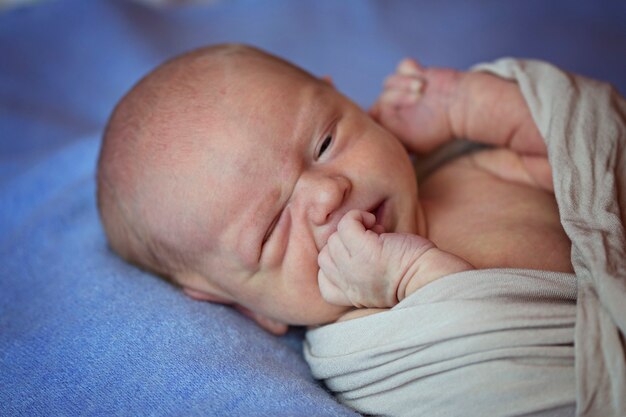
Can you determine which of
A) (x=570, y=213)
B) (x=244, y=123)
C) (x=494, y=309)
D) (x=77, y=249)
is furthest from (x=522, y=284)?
(x=77, y=249)

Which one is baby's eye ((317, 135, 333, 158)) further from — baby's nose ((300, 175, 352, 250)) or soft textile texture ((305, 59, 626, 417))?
soft textile texture ((305, 59, 626, 417))

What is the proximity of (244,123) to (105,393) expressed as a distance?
18.9 inches

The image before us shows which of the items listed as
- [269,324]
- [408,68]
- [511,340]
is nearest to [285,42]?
[408,68]

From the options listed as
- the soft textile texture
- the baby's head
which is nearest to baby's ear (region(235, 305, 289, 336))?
the baby's head

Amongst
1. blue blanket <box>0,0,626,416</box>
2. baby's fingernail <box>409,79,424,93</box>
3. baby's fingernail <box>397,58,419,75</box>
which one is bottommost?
blue blanket <box>0,0,626,416</box>

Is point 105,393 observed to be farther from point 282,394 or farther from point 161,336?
point 282,394

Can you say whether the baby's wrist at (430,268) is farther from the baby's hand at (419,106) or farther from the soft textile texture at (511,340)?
the baby's hand at (419,106)

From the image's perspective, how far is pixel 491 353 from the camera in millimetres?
903

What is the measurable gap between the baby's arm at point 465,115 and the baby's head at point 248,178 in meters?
0.24

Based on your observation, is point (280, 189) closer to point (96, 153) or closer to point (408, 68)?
point (408, 68)

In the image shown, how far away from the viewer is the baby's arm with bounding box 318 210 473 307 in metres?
0.99

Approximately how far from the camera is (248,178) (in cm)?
108

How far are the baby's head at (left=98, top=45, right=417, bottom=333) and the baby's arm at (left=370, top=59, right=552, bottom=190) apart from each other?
24 centimetres

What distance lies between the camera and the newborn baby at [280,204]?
41.4 inches
